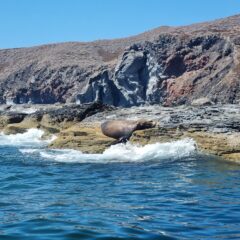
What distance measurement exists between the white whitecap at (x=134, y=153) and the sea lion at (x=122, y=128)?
1.18 meters

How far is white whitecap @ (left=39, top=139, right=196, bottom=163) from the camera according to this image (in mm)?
20281

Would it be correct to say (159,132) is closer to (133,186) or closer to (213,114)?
(213,114)

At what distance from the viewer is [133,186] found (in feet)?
45.7

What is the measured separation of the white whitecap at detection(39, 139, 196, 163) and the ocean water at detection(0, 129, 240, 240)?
38 millimetres

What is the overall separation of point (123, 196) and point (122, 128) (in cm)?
1209

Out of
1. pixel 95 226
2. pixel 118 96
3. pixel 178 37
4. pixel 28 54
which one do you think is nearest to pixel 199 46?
pixel 178 37

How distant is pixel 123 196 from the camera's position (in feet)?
41.0

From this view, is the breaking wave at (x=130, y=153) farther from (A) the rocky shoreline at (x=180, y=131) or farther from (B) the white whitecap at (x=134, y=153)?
(A) the rocky shoreline at (x=180, y=131)

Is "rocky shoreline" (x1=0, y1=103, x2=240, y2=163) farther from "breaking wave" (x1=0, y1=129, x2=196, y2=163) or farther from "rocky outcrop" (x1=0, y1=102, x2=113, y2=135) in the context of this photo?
"rocky outcrop" (x1=0, y1=102, x2=113, y2=135)

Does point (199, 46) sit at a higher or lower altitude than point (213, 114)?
higher

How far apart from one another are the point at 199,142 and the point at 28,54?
123991 millimetres

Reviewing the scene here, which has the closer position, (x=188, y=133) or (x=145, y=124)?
(x=188, y=133)

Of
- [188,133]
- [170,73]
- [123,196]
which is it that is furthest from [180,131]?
[170,73]

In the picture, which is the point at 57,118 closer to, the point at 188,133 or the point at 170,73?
the point at 188,133
